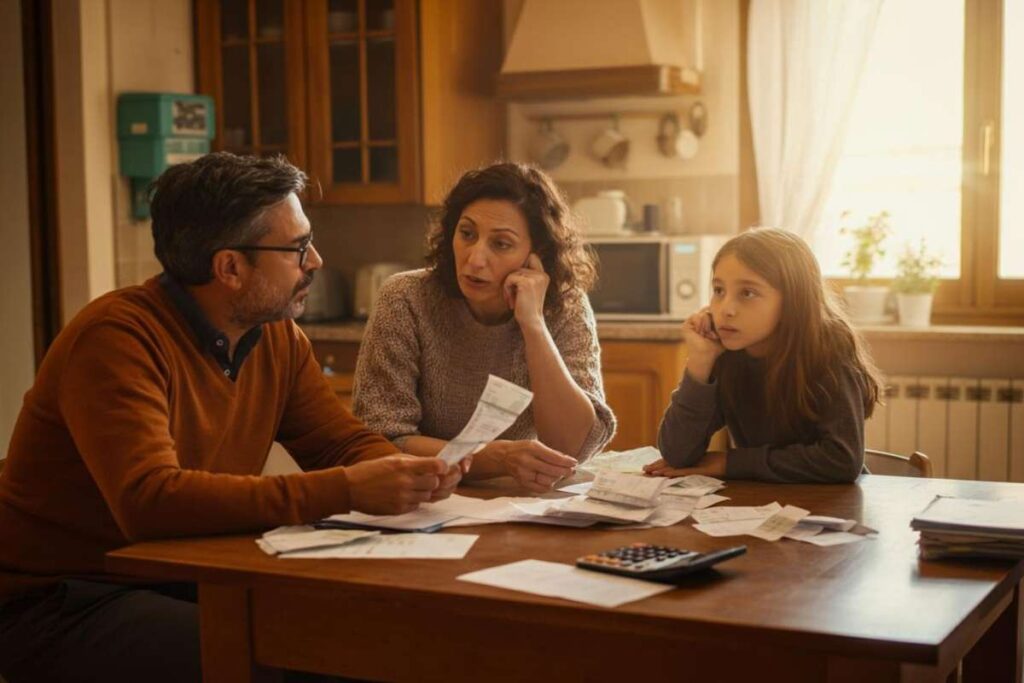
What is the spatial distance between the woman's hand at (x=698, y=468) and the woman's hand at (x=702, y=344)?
15 centimetres

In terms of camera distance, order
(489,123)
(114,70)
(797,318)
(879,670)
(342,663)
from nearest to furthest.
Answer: (879,670) → (342,663) → (797,318) → (114,70) → (489,123)

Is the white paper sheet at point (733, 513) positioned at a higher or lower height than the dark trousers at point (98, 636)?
higher

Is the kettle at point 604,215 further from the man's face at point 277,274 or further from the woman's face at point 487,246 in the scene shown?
the man's face at point 277,274

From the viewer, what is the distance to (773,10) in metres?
4.28

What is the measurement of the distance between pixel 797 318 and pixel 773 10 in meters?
2.36

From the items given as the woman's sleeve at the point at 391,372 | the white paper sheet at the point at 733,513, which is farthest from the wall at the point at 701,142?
the white paper sheet at the point at 733,513

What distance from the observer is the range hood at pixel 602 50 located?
419cm

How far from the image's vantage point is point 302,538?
1674mm

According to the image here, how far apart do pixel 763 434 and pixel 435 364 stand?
0.66m

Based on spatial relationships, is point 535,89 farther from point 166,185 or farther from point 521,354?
point 166,185

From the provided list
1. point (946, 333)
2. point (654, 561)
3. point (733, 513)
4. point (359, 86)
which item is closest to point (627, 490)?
point (733, 513)

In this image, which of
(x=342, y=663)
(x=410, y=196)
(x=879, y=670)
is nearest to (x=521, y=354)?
(x=342, y=663)

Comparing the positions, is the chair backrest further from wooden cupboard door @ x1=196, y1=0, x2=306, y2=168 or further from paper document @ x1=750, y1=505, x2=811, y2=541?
wooden cupboard door @ x1=196, y1=0, x2=306, y2=168

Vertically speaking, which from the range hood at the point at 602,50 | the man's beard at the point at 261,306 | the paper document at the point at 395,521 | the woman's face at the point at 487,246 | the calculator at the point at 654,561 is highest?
the range hood at the point at 602,50
